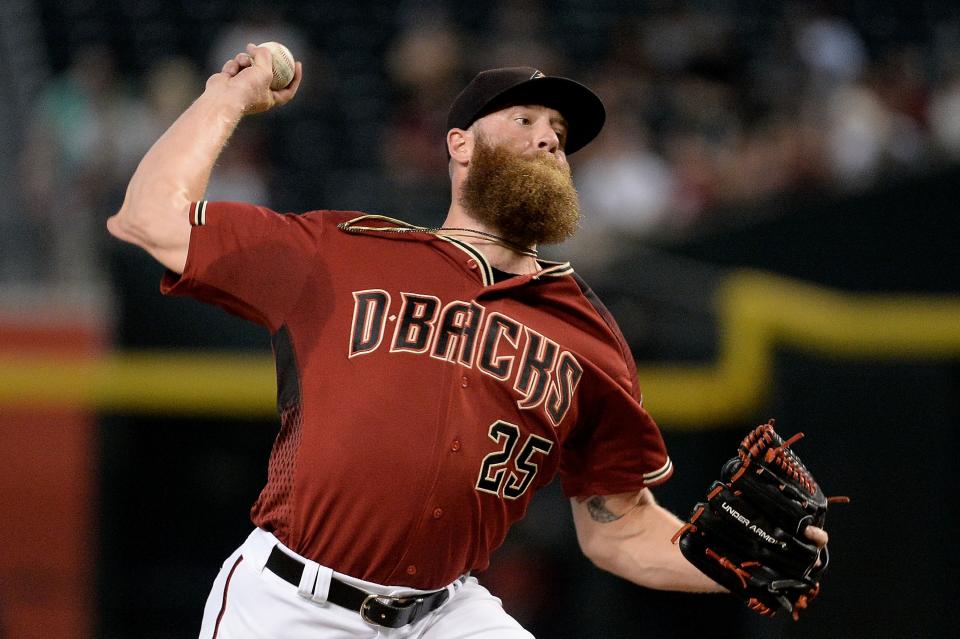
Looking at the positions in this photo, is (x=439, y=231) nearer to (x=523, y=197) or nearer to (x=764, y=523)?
(x=523, y=197)

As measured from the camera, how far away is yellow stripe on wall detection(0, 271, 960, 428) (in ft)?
21.7

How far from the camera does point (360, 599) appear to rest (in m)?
3.35

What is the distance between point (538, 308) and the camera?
11.6 ft

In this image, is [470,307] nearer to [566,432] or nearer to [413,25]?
[566,432]

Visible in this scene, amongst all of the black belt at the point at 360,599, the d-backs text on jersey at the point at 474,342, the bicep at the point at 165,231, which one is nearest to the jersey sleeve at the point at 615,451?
the d-backs text on jersey at the point at 474,342

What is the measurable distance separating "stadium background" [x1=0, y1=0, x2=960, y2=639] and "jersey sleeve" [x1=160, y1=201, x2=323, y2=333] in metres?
3.57

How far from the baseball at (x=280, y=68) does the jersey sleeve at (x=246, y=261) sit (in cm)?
33

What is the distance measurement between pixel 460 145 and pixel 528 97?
0.76 feet

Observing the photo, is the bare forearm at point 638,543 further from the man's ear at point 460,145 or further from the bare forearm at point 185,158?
the bare forearm at point 185,158

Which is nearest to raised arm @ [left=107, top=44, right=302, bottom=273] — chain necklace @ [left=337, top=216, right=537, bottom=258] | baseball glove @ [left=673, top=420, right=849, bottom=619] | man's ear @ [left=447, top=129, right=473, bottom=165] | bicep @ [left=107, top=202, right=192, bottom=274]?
A: bicep @ [left=107, top=202, right=192, bottom=274]

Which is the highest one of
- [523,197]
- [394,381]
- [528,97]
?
[528,97]

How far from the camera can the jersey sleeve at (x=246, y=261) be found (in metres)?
3.26

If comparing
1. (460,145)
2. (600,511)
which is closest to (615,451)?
(600,511)

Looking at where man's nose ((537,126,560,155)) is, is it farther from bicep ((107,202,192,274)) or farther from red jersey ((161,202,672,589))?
bicep ((107,202,192,274))
